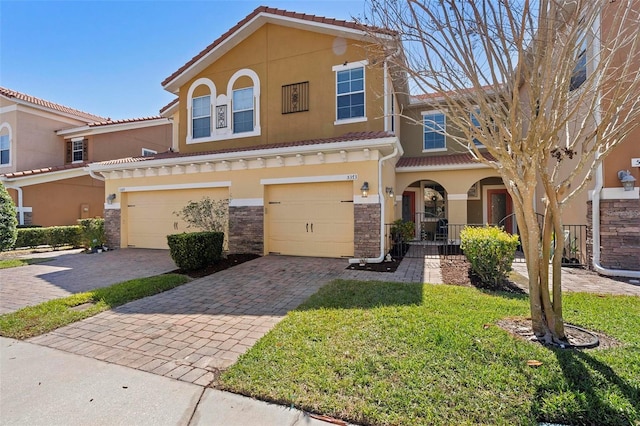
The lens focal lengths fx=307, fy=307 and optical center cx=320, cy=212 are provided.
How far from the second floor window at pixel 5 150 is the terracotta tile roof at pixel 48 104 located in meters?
2.43

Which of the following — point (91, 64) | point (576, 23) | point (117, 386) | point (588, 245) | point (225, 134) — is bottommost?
point (117, 386)

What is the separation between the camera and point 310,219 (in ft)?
33.3

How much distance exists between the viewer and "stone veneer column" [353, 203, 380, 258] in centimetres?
898

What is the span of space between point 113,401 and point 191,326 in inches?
68.5

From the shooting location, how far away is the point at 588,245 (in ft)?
26.6

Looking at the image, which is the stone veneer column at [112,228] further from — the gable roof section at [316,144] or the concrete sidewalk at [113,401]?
the concrete sidewalk at [113,401]

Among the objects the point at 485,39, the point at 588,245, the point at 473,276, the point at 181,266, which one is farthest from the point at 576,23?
the point at 181,266

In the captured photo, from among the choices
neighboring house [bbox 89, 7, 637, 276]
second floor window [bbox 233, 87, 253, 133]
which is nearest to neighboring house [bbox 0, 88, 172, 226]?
neighboring house [bbox 89, 7, 637, 276]

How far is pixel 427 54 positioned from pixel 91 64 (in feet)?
39.4

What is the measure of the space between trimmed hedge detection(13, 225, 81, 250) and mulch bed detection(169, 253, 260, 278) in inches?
348

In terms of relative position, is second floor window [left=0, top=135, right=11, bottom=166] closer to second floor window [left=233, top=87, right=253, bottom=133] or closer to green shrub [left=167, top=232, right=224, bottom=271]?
second floor window [left=233, top=87, right=253, bottom=133]

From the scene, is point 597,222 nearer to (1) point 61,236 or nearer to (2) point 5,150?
(1) point 61,236

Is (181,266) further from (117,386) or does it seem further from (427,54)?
(427,54)

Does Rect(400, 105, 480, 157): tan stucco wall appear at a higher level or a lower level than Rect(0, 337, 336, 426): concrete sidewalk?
higher
